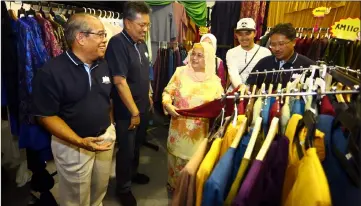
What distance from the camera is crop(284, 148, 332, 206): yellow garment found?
2.15ft

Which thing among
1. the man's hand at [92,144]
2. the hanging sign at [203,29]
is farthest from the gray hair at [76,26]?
the hanging sign at [203,29]

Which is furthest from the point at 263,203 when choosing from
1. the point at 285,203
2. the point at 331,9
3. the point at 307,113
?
the point at 331,9

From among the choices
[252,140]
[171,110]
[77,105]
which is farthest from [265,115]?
[77,105]

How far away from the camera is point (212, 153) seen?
35.9 inches

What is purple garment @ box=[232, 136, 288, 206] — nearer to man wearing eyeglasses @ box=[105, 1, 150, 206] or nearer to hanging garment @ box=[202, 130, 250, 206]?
hanging garment @ box=[202, 130, 250, 206]

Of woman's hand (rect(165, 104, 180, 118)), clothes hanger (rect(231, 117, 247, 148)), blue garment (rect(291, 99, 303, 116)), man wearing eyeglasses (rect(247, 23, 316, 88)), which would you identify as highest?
man wearing eyeglasses (rect(247, 23, 316, 88))

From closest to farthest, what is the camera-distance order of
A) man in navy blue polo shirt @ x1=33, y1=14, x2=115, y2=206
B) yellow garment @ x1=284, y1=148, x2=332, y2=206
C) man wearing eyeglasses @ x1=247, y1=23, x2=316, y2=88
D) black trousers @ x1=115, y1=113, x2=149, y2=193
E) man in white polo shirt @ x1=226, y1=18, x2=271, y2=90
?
yellow garment @ x1=284, y1=148, x2=332, y2=206
man in navy blue polo shirt @ x1=33, y1=14, x2=115, y2=206
man wearing eyeglasses @ x1=247, y1=23, x2=316, y2=88
black trousers @ x1=115, y1=113, x2=149, y2=193
man in white polo shirt @ x1=226, y1=18, x2=271, y2=90

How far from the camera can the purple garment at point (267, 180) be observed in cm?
73

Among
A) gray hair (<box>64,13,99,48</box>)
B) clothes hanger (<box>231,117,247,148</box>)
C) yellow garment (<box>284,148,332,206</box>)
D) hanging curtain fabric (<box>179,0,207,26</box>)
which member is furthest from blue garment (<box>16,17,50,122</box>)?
hanging curtain fabric (<box>179,0,207,26</box>)

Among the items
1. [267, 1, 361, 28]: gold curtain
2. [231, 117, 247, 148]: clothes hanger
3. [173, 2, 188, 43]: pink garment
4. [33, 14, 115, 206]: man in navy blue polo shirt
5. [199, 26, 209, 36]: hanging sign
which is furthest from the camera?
[199, 26, 209, 36]: hanging sign

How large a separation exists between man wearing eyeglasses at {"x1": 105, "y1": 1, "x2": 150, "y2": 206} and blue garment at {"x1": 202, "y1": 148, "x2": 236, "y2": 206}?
42.4 inches

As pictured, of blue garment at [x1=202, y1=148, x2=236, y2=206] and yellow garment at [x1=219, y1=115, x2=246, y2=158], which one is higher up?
yellow garment at [x1=219, y1=115, x2=246, y2=158]

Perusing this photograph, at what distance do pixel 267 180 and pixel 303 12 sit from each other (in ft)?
9.23

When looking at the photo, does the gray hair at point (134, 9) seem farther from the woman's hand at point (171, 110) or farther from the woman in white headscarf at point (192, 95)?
the woman's hand at point (171, 110)
